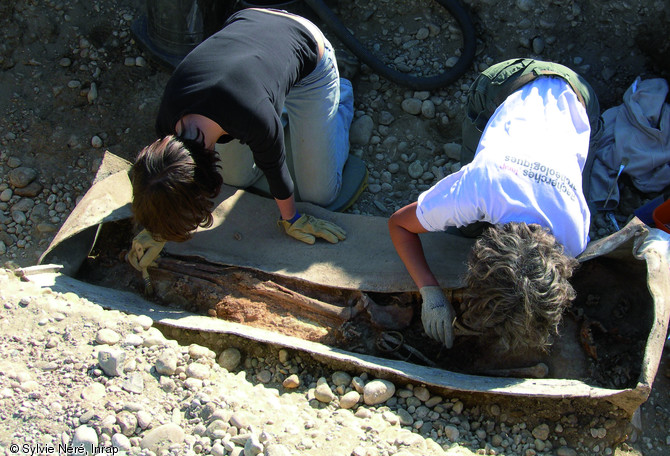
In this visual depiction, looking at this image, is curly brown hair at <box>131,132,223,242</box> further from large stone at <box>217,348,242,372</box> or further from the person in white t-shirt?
the person in white t-shirt

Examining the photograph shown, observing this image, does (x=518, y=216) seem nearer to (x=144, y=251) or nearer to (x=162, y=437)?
(x=162, y=437)

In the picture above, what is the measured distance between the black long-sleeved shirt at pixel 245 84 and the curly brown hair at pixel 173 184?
6.0 inches

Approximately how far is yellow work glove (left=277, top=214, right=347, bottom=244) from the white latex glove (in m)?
0.69

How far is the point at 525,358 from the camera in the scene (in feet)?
8.44

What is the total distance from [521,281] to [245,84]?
A: 4.34ft

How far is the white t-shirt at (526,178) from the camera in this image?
2215 millimetres

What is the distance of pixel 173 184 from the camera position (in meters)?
2.29

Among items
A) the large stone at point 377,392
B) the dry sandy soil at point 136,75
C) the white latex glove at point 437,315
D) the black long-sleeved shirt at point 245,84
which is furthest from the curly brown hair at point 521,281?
the dry sandy soil at point 136,75

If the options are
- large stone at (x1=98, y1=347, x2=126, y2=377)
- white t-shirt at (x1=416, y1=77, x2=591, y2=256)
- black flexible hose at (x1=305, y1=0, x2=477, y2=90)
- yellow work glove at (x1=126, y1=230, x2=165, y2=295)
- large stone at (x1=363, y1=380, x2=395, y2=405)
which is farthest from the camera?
black flexible hose at (x1=305, y1=0, x2=477, y2=90)

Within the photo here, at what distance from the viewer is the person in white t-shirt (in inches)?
82.6

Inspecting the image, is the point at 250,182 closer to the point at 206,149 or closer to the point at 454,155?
the point at 206,149

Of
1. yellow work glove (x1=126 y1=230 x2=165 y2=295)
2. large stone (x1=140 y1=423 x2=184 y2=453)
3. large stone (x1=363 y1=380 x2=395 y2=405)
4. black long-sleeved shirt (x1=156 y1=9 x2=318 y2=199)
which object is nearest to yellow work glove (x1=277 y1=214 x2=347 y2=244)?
black long-sleeved shirt (x1=156 y1=9 x2=318 y2=199)

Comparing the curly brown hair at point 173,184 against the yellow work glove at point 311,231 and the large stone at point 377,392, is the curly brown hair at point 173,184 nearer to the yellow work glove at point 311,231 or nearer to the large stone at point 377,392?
the yellow work glove at point 311,231

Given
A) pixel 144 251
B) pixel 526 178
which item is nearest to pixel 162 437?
pixel 144 251
